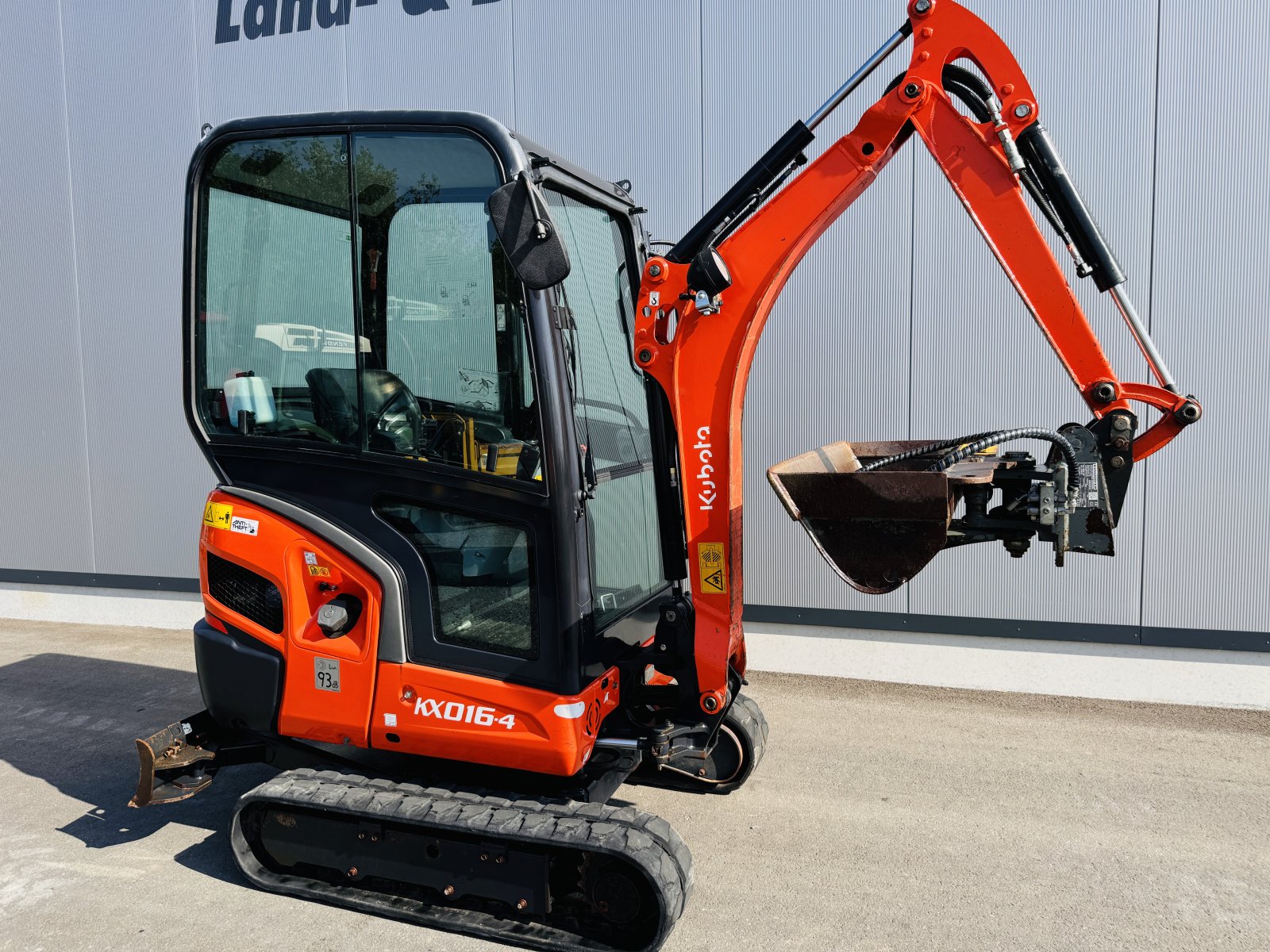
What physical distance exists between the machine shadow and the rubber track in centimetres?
49

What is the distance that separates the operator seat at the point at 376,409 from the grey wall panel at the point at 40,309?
5727 millimetres

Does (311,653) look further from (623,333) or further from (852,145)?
(852,145)

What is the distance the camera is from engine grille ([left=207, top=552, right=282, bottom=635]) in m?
3.61

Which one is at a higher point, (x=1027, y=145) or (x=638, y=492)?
(x=1027, y=145)

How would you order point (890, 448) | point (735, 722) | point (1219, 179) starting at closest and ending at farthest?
point (890, 448), point (735, 722), point (1219, 179)

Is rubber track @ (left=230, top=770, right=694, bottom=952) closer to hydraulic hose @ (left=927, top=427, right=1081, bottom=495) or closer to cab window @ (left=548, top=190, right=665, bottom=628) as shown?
cab window @ (left=548, top=190, right=665, bottom=628)

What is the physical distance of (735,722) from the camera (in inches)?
→ 168

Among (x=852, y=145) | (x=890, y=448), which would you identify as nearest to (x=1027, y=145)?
(x=852, y=145)

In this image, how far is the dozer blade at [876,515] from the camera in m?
3.06

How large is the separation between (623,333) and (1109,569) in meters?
3.48

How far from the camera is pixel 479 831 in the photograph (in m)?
3.14

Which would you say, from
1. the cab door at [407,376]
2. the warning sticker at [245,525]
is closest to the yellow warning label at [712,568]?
the cab door at [407,376]

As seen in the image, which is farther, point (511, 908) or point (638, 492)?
point (638, 492)

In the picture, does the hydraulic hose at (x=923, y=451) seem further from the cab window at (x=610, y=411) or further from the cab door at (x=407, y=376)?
the cab door at (x=407, y=376)
